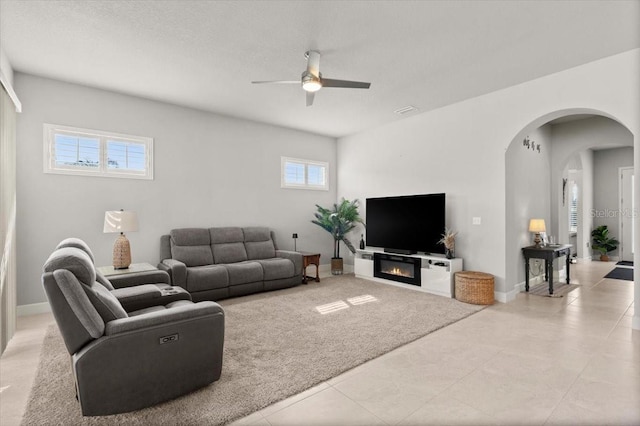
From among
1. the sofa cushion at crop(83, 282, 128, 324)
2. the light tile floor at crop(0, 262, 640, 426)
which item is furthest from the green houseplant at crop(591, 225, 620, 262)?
the sofa cushion at crop(83, 282, 128, 324)

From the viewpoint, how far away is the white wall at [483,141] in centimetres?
383

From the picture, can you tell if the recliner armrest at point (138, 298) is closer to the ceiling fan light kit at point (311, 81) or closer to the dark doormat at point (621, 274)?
the ceiling fan light kit at point (311, 81)

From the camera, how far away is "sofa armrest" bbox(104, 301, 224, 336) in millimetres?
1988

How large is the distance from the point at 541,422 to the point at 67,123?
6164 mm

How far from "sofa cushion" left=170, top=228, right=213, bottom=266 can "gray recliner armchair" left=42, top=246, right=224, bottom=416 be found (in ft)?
9.91

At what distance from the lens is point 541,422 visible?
1.98m

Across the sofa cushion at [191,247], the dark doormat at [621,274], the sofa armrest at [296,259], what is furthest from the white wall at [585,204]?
the sofa cushion at [191,247]

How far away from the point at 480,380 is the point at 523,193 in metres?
3.97

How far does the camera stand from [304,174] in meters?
7.21

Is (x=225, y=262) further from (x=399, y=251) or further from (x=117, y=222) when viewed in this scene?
(x=399, y=251)

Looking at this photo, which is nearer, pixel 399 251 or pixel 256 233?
pixel 399 251

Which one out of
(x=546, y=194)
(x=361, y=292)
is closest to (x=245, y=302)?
(x=361, y=292)

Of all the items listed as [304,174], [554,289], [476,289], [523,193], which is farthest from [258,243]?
[554,289]

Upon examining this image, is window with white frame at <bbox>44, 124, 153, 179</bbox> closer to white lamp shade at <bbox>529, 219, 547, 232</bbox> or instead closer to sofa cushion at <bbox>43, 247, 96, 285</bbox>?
sofa cushion at <bbox>43, 247, 96, 285</bbox>
